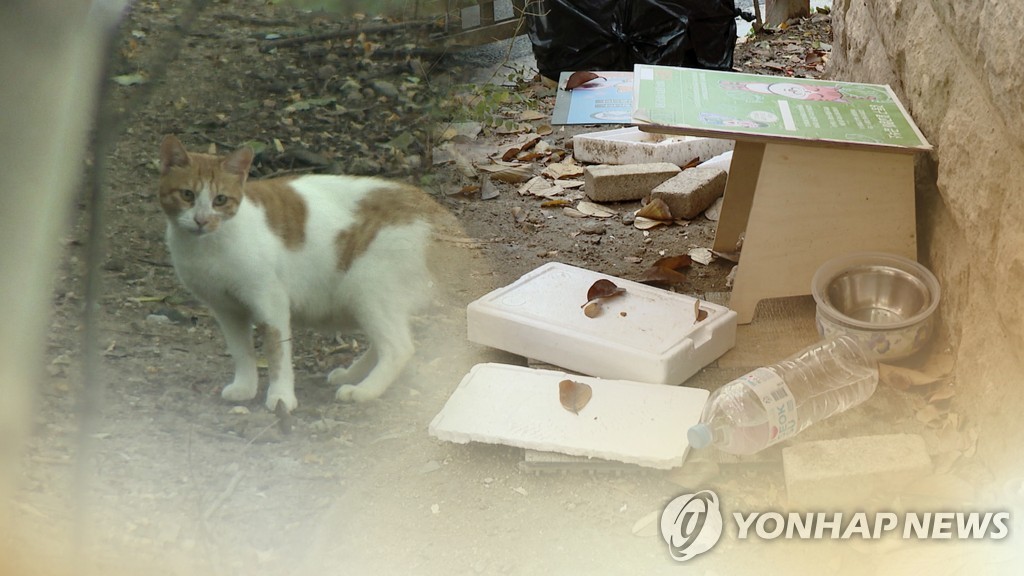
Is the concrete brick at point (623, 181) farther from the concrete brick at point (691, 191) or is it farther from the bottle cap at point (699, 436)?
the bottle cap at point (699, 436)

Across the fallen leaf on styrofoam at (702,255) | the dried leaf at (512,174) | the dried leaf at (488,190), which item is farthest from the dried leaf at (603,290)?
the dried leaf at (512,174)

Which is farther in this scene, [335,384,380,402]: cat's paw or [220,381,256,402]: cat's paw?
[335,384,380,402]: cat's paw

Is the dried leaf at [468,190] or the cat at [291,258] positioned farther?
the dried leaf at [468,190]

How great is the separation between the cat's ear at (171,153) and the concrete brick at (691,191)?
191cm

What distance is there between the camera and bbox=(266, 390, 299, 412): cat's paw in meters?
1.11

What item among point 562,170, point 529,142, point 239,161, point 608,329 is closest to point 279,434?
point 239,161

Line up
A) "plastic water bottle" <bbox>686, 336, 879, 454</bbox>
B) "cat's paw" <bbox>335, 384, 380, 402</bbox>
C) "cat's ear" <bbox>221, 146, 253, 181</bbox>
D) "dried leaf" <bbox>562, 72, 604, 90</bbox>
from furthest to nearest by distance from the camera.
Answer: "dried leaf" <bbox>562, 72, 604, 90</bbox> < "plastic water bottle" <bbox>686, 336, 879, 454</bbox> < "cat's paw" <bbox>335, 384, 380, 402</bbox> < "cat's ear" <bbox>221, 146, 253, 181</bbox>

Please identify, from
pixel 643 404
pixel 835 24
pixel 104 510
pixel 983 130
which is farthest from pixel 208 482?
pixel 835 24

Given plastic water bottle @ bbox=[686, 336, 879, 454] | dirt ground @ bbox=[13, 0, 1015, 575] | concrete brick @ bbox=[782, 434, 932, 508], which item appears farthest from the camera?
plastic water bottle @ bbox=[686, 336, 879, 454]

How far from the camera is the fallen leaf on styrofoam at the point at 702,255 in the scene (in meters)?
2.38

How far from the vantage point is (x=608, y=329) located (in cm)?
179

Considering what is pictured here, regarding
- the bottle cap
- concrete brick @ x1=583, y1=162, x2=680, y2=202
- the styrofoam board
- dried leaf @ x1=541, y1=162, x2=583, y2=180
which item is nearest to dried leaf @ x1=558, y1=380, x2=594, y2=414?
the styrofoam board

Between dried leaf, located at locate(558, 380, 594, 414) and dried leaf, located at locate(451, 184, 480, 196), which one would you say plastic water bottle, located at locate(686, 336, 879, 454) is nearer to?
dried leaf, located at locate(558, 380, 594, 414)

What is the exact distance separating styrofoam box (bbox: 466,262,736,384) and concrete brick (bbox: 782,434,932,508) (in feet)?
1.12
